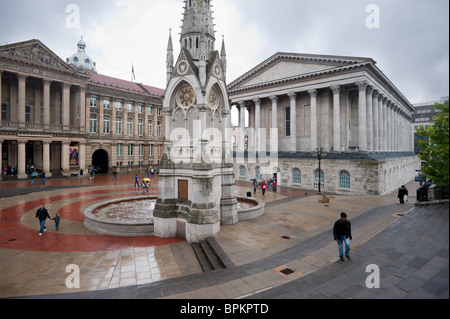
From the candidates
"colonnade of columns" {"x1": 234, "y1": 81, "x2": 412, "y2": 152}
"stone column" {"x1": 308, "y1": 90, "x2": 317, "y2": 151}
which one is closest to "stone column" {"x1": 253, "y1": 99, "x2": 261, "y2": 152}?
"colonnade of columns" {"x1": 234, "y1": 81, "x2": 412, "y2": 152}

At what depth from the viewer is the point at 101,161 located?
49.6 meters

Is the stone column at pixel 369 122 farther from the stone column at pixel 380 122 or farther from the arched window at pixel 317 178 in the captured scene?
the arched window at pixel 317 178

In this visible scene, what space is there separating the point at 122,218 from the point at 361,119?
3179 centimetres

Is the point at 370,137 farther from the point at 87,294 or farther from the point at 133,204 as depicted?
the point at 87,294

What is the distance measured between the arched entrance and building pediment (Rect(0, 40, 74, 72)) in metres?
17.1

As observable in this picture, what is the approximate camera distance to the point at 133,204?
19156 mm

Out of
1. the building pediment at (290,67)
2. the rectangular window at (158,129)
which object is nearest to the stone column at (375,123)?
the building pediment at (290,67)

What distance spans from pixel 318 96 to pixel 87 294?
3900 centimetres

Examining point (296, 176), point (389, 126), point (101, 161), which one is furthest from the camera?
point (101, 161)

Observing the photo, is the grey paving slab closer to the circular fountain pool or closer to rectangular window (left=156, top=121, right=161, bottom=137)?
the circular fountain pool

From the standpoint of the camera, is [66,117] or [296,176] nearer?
[296,176]

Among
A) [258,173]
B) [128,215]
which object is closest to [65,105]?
[128,215]

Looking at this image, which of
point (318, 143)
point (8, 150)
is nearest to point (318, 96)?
point (318, 143)

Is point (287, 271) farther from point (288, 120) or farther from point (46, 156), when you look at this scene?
point (46, 156)
